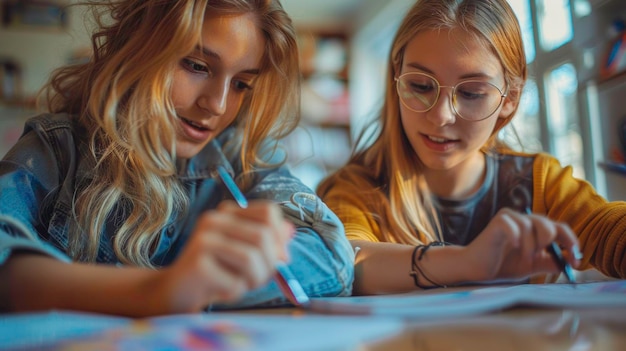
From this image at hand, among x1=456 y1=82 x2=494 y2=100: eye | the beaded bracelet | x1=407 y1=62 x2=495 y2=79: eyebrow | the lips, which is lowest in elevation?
the beaded bracelet

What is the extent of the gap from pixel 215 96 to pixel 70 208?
1.08 feet

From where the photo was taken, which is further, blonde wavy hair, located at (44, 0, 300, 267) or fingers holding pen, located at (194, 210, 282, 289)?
blonde wavy hair, located at (44, 0, 300, 267)

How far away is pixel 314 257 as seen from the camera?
0.82m

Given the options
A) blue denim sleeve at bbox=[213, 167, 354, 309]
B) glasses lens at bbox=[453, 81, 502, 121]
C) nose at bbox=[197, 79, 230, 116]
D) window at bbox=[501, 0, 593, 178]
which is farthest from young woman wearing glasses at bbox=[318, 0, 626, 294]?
window at bbox=[501, 0, 593, 178]

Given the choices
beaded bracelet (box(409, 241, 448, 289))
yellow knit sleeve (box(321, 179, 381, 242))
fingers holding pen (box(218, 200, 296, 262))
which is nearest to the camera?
fingers holding pen (box(218, 200, 296, 262))

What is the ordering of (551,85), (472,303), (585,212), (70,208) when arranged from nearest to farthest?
(472,303) → (70,208) → (585,212) → (551,85)

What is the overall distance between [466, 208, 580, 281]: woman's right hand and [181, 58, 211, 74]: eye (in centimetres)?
59

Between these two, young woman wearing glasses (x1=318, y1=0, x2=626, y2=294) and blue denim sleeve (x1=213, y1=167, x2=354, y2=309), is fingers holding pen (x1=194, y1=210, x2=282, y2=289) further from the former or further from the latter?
young woman wearing glasses (x1=318, y1=0, x2=626, y2=294)

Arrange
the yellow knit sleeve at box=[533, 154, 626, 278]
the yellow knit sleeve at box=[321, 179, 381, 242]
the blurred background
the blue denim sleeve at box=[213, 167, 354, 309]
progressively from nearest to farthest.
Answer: the blue denim sleeve at box=[213, 167, 354, 309] → the yellow knit sleeve at box=[533, 154, 626, 278] → the yellow knit sleeve at box=[321, 179, 381, 242] → the blurred background

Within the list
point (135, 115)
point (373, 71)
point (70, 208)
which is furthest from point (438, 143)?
point (373, 71)

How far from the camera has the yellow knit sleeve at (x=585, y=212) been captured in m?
1.02

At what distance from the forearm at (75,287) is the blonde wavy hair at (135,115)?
27 cm

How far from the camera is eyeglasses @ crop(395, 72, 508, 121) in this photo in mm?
1154

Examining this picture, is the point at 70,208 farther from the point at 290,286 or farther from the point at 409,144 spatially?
the point at 409,144
